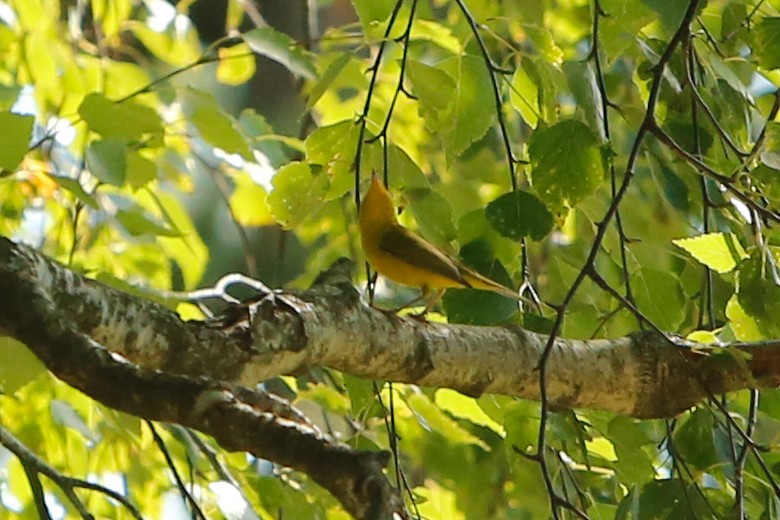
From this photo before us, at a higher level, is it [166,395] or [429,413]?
[166,395]

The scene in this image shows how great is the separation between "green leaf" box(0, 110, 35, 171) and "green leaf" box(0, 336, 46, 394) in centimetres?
18

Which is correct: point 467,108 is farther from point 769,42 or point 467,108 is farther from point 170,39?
point 170,39

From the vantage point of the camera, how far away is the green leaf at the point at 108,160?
3.68 ft

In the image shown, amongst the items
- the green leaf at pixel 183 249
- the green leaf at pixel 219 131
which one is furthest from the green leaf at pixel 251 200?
the green leaf at pixel 219 131

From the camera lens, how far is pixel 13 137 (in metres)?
0.95

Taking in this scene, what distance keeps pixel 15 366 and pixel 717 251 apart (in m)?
0.64

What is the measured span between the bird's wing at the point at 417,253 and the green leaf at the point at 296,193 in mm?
148

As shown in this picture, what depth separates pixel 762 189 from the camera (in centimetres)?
82

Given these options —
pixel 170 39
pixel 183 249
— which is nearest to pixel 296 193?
pixel 183 249

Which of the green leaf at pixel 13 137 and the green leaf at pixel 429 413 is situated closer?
the green leaf at pixel 13 137

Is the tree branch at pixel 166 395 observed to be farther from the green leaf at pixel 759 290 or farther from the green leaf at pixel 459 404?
the green leaf at pixel 459 404

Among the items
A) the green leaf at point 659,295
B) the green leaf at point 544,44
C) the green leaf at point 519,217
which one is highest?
the green leaf at point 544,44

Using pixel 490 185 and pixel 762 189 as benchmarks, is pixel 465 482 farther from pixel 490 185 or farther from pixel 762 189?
pixel 762 189

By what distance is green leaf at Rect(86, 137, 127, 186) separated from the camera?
44.1 inches
